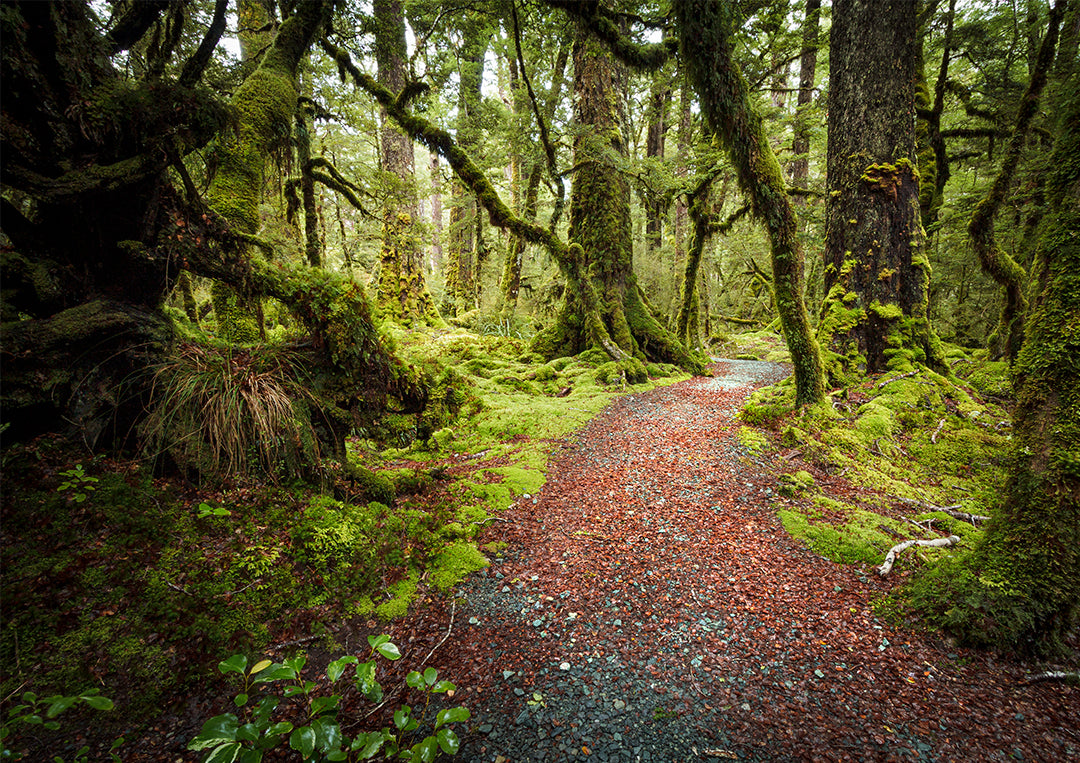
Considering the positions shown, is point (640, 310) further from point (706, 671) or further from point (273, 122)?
point (706, 671)

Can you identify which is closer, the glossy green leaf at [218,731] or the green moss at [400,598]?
the glossy green leaf at [218,731]

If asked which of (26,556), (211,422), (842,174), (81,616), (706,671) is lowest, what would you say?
(706,671)

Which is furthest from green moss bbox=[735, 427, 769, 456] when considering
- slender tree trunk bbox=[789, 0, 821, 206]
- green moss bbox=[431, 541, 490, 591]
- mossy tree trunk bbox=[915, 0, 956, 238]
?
slender tree trunk bbox=[789, 0, 821, 206]

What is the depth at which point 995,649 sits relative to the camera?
2346mm

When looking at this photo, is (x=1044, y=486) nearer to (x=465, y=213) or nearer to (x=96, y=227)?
(x=96, y=227)

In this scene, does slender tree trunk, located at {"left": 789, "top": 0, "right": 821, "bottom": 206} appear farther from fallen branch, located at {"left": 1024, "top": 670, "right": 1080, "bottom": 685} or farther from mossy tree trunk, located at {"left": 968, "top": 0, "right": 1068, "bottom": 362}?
fallen branch, located at {"left": 1024, "top": 670, "right": 1080, "bottom": 685}

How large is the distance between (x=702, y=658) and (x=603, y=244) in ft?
29.5

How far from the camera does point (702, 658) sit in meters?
2.55

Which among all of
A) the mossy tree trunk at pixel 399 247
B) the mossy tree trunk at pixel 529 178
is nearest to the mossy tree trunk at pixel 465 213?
the mossy tree trunk at pixel 529 178

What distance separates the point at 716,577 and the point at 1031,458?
2.09m

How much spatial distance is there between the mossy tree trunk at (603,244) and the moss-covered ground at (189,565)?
255 inches

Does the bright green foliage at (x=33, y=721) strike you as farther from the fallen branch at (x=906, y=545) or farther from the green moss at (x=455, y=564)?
the fallen branch at (x=906, y=545)

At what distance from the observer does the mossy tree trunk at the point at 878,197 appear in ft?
21.6

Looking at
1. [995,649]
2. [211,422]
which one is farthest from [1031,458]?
[211,422]
